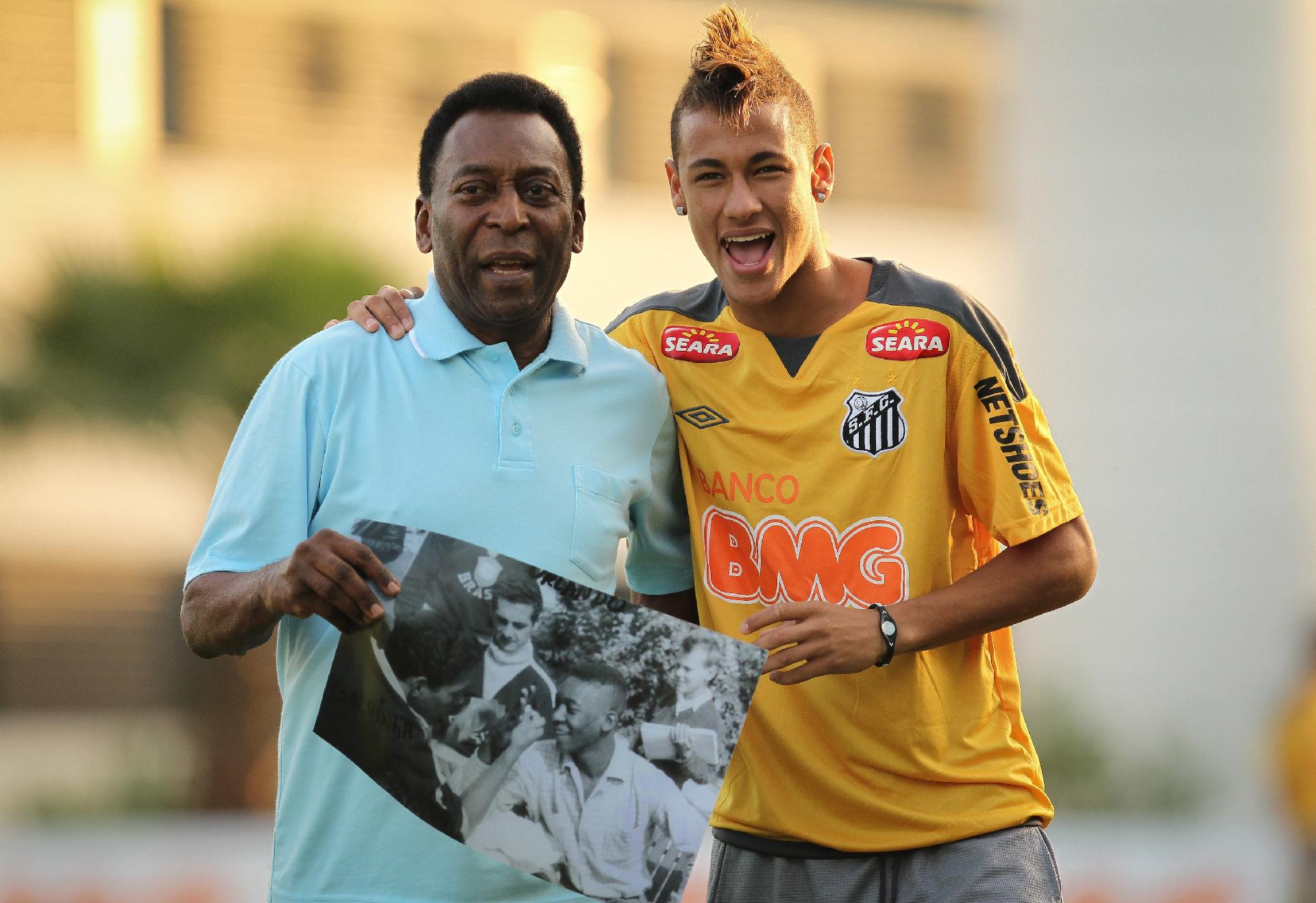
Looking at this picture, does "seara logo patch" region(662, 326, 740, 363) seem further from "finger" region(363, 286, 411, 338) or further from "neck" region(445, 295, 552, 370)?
"finger" region(363, 286, 411, 338)

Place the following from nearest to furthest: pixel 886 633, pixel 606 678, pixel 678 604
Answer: pixel 606 678 < pixel 886 633 < pixel 678 604

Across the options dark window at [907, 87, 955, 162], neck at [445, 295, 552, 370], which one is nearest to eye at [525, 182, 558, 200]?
neck at [445, 295, 552, 370]

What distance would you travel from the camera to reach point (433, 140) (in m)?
3.33

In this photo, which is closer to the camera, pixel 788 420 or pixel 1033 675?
pixel 788 420

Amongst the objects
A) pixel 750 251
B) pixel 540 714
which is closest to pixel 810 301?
pixel 750 251

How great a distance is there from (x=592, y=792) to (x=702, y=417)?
0.95 metres

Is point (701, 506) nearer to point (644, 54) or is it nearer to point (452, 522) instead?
point (452, 522)

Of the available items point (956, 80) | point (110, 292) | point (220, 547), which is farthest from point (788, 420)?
point (956, 80)

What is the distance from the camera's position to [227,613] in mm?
2865

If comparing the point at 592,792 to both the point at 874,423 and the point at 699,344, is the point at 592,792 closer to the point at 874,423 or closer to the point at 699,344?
the point at 874,423

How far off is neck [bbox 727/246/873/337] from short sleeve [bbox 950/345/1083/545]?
32 cm

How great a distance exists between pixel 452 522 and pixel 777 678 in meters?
0.67

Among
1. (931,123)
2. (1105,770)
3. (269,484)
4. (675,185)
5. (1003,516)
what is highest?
(931,123)

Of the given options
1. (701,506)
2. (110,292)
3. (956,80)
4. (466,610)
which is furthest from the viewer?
(956,80)
